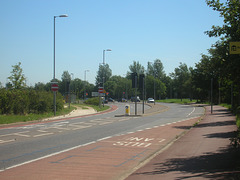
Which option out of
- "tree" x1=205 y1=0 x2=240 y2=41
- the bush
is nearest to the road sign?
"tree" x1=205 y1=0 x2=240 y2=41

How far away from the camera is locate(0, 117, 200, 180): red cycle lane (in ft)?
24.0

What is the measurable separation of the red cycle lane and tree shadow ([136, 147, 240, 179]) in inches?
32.8

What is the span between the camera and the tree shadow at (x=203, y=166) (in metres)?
6.68

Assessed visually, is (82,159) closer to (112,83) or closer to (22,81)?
(22,81)

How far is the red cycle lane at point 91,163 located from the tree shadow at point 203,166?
0.83m

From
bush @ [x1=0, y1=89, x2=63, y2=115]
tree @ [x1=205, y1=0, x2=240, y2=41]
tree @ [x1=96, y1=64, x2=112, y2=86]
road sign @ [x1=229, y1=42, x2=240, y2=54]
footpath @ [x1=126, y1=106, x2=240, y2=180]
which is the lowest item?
footpath @ [x1=126, y1=106, x2=240, y2=180]

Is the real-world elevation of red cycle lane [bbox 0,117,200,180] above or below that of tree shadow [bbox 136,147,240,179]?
below

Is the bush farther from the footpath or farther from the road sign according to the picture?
the road sign

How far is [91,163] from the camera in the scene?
8.71m

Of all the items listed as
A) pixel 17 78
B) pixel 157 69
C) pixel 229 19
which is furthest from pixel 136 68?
pixel 229 19

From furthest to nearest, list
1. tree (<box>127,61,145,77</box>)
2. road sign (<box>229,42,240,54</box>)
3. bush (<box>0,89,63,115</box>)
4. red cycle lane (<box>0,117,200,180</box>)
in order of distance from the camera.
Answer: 1. tree (<box>127,61,145,77</box>)
2. bush (<box>0,89,63,115</box>)
3. road sign (<box>229,42,240,54</box>)
4. red cycle lane (<box>0,117,200,180</box>)

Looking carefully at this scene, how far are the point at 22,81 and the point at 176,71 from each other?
280 ft

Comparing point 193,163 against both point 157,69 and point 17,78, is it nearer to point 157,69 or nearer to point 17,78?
point 17,78

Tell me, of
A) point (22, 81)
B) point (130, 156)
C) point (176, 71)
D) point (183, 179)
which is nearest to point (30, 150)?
point (130, 156)
